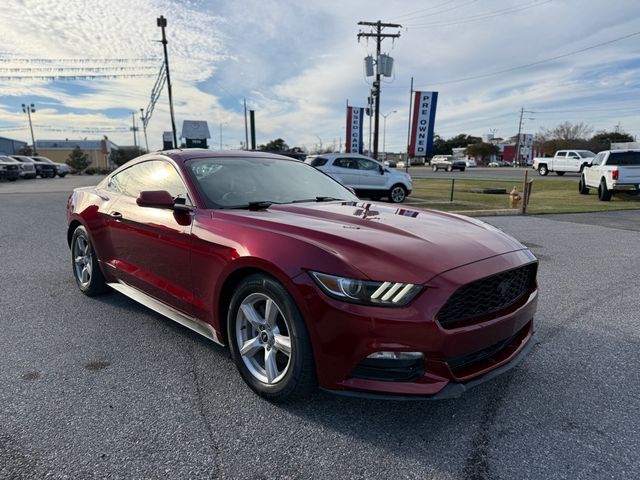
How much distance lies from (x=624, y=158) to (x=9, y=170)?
36560 mm

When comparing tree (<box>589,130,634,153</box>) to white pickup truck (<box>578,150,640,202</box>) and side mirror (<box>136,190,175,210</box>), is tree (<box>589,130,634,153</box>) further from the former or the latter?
side mirror (<box>136,190,175,210</box>)

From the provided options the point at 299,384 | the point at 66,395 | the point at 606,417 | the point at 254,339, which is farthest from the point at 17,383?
the point at 606,417

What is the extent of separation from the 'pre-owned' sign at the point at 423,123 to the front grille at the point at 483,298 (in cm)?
1865

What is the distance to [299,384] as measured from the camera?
2.40 m

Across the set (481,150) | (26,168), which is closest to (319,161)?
(26,168)

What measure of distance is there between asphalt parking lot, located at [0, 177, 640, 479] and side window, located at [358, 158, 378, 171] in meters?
12.2

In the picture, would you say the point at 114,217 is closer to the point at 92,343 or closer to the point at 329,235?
the point at 92,343

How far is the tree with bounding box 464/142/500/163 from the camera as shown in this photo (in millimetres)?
94562

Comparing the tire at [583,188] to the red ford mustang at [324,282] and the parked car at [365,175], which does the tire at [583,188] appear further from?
the red ford mustang at [324,282]

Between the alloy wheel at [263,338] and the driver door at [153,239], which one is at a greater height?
the driver door at [153,239]

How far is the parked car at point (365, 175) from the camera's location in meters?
15.5

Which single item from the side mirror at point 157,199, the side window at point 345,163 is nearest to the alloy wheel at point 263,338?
the side mirror at point 157,199

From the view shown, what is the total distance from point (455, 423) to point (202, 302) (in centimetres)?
176

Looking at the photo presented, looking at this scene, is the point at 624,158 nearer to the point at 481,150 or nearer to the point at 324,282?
the point at 324,282
